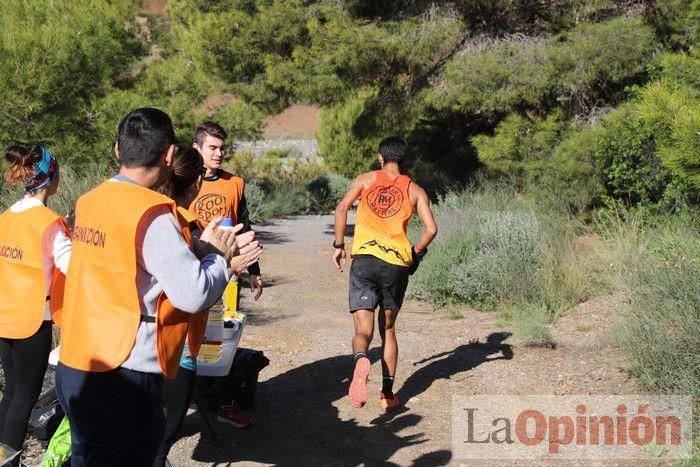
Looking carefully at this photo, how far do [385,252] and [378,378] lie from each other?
1261 millimetres

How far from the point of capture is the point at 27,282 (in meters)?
3.83

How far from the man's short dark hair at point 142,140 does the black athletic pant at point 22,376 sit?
1485 mm

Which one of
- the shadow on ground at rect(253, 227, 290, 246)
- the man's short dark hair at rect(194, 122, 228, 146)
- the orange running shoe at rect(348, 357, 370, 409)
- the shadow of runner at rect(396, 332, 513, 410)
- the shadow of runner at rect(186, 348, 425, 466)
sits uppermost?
the man's short dark hair at rect(194, 122, 228, 146)

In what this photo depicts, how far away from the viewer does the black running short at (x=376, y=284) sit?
5828 mm

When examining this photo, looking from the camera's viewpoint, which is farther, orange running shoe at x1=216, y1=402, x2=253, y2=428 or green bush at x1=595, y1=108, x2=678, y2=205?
green bush at x1=595, y1=108, x2=678, y2=205

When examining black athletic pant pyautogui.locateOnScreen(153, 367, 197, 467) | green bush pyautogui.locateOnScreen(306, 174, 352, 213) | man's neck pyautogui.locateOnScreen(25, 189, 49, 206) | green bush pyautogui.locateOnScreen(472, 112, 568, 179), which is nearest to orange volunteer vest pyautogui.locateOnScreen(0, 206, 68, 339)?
man's neck pyautogui.locateOnScreen(25, 189, 49, 206)

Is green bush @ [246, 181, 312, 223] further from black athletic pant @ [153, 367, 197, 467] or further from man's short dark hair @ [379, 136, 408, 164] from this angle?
black athletic pant @ [153, 367, 197, 467]

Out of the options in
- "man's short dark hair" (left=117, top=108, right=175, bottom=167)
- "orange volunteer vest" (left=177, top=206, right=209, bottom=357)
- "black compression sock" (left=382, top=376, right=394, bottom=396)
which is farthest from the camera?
"black compression sock" (left=382, top=376, right=394, bottom=396)

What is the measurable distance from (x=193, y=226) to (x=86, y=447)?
866 mm

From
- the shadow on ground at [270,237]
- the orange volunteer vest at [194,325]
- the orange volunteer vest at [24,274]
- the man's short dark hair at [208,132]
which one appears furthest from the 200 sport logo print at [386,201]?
the shadow on ground at [270,237]

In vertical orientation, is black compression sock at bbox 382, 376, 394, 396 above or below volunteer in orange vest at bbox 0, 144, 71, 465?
below

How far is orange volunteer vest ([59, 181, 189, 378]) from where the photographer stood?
8.88 feet

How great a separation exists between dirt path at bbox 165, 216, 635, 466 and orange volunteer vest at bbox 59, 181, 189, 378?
2.28 m

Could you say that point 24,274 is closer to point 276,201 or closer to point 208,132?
point 208,132
